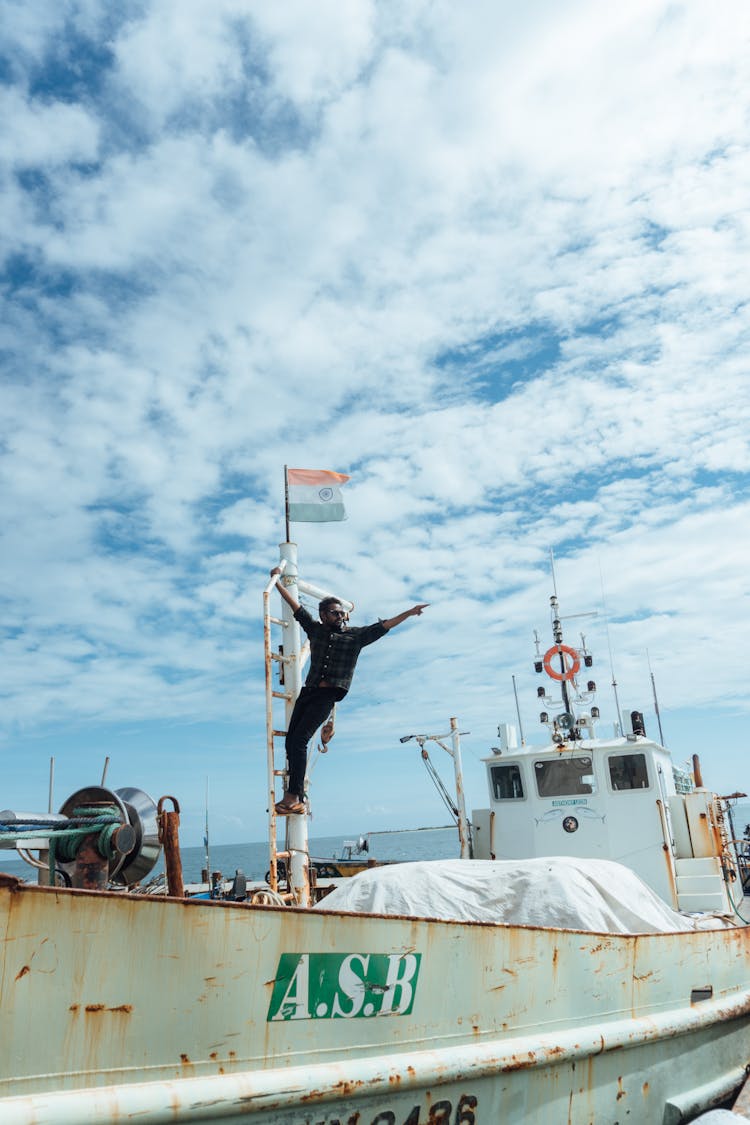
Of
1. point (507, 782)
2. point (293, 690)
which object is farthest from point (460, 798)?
point (293, 690)

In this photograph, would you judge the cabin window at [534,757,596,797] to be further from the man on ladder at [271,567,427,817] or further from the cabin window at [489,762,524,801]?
the man on ladder at [271,567,427,817]

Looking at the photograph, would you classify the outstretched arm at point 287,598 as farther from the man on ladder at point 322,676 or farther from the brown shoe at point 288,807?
the brown shoe at point 288,807

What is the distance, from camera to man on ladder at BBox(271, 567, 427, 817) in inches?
240

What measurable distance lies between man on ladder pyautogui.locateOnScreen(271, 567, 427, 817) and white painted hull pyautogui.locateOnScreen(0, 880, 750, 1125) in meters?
2.32

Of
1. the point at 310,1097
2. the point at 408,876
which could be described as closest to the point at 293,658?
the point at 408,876

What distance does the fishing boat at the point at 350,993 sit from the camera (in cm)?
301

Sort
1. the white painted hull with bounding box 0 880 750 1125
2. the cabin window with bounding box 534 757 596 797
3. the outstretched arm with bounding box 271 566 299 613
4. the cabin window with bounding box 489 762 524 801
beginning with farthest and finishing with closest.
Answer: the cabin window with bounding box 489 762 524 801 → the cabin window with bounding box 534 757 596 797 → the outstretched arm with bounding box 271 566 299 613 → the white painted hull with bounding box 0 880 750 1125

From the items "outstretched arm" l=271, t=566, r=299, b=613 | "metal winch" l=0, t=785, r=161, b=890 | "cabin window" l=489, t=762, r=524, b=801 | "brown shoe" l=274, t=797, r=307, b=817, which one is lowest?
"metal winch" l=0, t=785, r=161, b=890

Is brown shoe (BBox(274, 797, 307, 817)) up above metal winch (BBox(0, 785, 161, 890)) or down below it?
above

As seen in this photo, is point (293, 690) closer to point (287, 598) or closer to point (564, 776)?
point (287, 598)

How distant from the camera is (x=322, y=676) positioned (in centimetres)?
611

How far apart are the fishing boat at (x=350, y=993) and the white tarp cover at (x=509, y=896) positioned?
1cm

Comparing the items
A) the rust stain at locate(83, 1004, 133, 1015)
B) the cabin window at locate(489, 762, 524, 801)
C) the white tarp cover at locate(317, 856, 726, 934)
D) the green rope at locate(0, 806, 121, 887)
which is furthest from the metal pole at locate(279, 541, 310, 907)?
the cabin window at locate(489, 762, 524, 801)

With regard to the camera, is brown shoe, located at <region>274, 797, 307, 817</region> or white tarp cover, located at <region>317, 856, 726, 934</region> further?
brown shoe, located at <region>274, 797, 307, 817</region>
